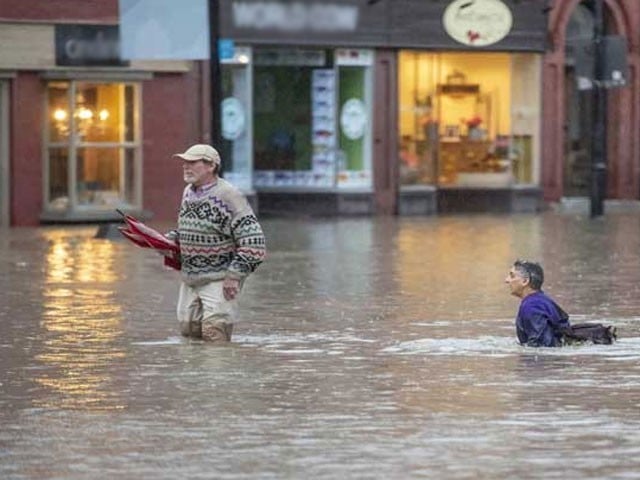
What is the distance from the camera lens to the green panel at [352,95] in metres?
33.9

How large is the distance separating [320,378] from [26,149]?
1875 centimetres

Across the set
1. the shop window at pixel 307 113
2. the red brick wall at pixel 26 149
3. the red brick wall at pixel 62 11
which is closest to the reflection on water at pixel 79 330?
the red brick wall at pixel 26 149

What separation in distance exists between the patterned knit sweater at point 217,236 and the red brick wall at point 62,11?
16351mm

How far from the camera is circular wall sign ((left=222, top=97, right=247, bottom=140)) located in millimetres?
32812

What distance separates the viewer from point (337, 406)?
432 inches

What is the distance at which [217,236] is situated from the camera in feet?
45.6

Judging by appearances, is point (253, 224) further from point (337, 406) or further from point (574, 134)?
point (574, 134)

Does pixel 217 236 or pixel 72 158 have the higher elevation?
pixel 72 158

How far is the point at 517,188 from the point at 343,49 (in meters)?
4.32

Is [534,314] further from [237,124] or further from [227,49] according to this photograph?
[237,124]

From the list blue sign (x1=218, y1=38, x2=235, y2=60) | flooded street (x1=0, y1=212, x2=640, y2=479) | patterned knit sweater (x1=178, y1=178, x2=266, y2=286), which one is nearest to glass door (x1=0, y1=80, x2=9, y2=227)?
blue sign (x1=218, y1=38, x2=235, y2=60)

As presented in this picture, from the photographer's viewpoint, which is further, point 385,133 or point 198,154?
point 385,133

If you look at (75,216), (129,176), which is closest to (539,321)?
(75,216)

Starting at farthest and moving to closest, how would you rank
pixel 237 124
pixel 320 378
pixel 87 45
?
1. pixel 237 124
2. pixel 87 45
3. pixel 320 378
